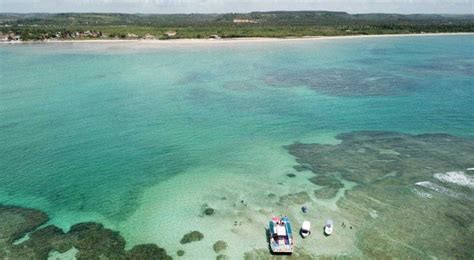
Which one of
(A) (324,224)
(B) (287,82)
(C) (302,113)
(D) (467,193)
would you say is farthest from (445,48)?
(A) (324,224)

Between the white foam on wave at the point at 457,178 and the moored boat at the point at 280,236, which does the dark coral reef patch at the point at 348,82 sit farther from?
the moored boat at the point at 280,236

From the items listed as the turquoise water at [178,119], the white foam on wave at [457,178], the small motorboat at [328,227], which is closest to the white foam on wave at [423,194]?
the white foam on wave at [457,178]

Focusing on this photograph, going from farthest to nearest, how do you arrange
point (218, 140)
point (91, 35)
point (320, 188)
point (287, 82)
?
1. point (91, 35)
2. point (287, 82)
3. point (218, 140)
4. point (320, 188)

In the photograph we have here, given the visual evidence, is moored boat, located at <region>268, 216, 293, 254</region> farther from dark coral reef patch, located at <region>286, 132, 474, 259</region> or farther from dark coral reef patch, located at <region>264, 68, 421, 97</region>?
dark coral reef patch, located at <region>264, 68, 421, 97</region>

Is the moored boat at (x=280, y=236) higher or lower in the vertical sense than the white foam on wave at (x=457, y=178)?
lower

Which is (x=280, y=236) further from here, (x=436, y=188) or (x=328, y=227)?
(x=436, y=188)

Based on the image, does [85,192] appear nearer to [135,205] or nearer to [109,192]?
[109,192]
